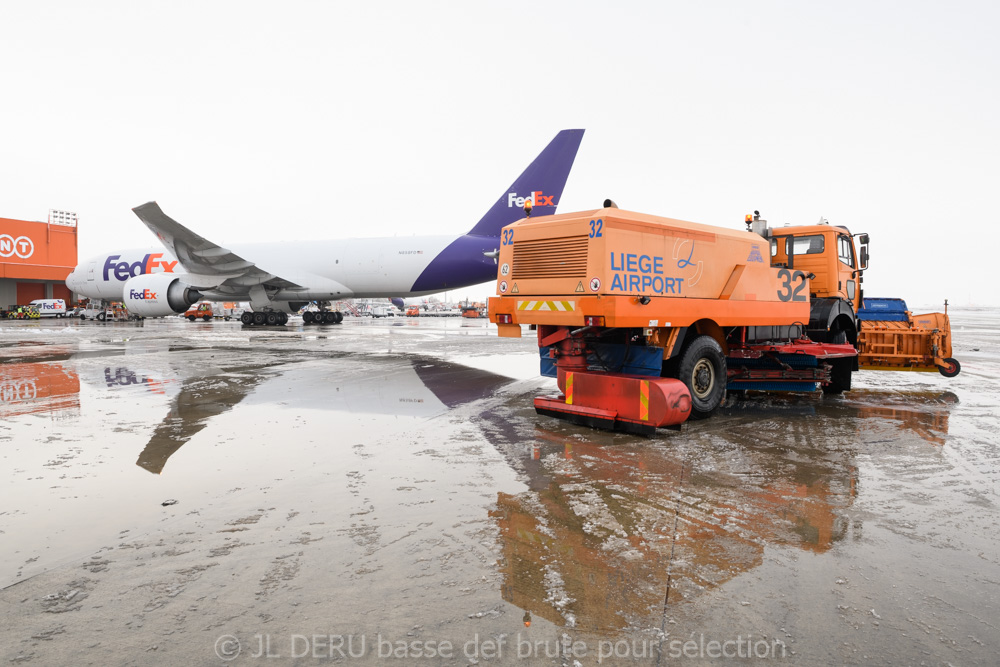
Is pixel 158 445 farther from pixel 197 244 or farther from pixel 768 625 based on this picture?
pixel 197 244

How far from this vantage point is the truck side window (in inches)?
385

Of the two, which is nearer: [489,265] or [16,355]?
[16,355]

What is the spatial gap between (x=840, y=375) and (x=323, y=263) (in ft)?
72.6

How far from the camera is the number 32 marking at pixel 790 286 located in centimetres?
846

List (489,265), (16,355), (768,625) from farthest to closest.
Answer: (489,265) < (16,355) < (768,625)

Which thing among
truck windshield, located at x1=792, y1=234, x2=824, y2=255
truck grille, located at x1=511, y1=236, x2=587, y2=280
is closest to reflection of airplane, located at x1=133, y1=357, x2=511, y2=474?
truck grille, located at x1=511, y1=236, x2=587, y2=280

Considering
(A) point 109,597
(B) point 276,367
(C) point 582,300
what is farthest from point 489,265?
(A) point 109,597

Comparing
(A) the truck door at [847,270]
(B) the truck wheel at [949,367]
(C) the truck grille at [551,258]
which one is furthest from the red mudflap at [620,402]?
(B) the truck wheel at [949,367]

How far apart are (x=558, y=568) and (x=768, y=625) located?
1.04 m

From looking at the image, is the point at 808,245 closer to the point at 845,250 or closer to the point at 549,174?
the point at 845,250

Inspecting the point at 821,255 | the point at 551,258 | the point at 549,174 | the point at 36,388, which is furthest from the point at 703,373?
the point at 549,174

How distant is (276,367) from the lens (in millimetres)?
12336

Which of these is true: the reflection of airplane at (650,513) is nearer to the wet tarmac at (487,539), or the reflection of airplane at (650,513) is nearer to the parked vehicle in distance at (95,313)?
the wet tarmac at (487,539)

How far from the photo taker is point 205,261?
82.7 ft
